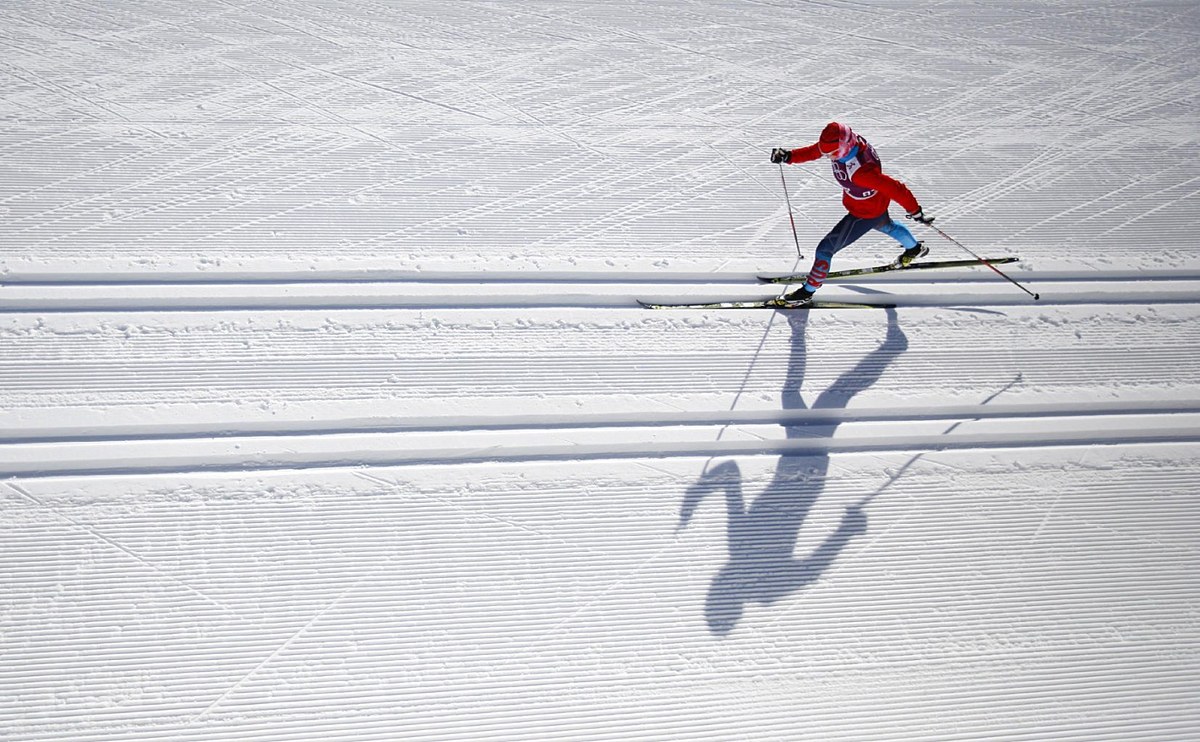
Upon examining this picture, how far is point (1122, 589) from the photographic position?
3.47 metres

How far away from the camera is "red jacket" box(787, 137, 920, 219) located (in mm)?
3857

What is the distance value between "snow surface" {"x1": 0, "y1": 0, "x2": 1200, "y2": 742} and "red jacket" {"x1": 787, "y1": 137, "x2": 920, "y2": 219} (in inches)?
26.1

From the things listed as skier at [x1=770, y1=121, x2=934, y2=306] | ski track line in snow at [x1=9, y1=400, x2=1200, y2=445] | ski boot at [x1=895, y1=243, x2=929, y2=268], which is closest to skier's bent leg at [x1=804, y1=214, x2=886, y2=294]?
skier at [x1=770, y1=121, x2=934, y2=306]

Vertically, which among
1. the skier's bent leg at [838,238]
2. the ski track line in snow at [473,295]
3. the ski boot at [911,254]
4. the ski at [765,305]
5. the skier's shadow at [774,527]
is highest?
the skier's bent leg at [838,238]

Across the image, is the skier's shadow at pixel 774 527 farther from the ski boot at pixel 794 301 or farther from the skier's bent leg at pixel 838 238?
the skier's bent leg at pixel 838 238

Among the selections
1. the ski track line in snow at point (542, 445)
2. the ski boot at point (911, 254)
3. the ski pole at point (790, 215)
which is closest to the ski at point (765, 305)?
the ski boot at point (911, 254)

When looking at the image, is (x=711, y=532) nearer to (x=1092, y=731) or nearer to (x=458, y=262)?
(x=1092, y=731)

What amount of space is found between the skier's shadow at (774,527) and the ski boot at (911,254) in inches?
41.9

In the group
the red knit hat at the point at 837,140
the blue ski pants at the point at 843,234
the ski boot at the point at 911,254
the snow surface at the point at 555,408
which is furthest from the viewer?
the ski boot at the point at 911,254

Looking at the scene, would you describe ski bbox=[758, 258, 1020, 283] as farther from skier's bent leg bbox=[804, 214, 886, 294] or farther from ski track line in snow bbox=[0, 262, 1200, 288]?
skier's bent leg bbox=[804, 214, 886, 294]

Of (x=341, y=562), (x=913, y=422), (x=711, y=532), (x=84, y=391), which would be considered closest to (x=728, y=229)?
(x=913, y=422)

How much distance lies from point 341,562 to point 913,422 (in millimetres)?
2859

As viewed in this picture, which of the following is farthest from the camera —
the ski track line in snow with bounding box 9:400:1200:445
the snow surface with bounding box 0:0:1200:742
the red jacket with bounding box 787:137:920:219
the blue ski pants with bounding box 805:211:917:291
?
the blue ski pants with bounding box 805:211:917:291

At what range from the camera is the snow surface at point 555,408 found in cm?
306
